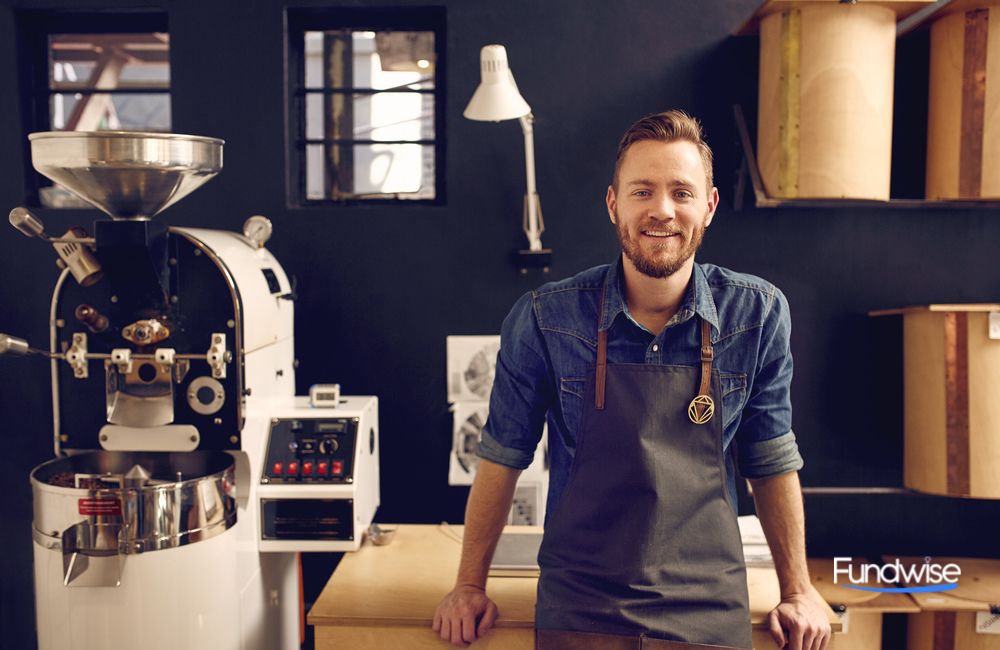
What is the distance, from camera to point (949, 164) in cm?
265

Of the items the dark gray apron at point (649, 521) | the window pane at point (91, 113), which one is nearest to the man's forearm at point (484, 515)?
the dark gray apron at point (649, 521)

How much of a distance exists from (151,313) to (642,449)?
50.5 inches

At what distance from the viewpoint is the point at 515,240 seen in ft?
9.65

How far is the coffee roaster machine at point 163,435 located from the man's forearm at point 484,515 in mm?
602

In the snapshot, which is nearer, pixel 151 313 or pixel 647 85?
pixel 151 313

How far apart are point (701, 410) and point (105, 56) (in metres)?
2.70

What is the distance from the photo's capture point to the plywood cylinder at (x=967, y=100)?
254 cm

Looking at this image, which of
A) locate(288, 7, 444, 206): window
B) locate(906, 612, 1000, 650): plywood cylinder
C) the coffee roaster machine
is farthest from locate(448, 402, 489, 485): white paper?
locate(906, 612, 1000, 650): plywood cylinder

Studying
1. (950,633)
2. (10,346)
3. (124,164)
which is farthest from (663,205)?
(950,633)

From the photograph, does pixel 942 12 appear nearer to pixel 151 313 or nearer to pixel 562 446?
pixel 562 446

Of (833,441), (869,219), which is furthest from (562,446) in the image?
(869,219)

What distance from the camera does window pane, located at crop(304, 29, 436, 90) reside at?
3.10 m

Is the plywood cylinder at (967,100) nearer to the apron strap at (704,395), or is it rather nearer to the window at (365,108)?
the apron strap at (704,395)

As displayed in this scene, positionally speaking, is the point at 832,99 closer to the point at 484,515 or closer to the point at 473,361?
the point at 473,361
